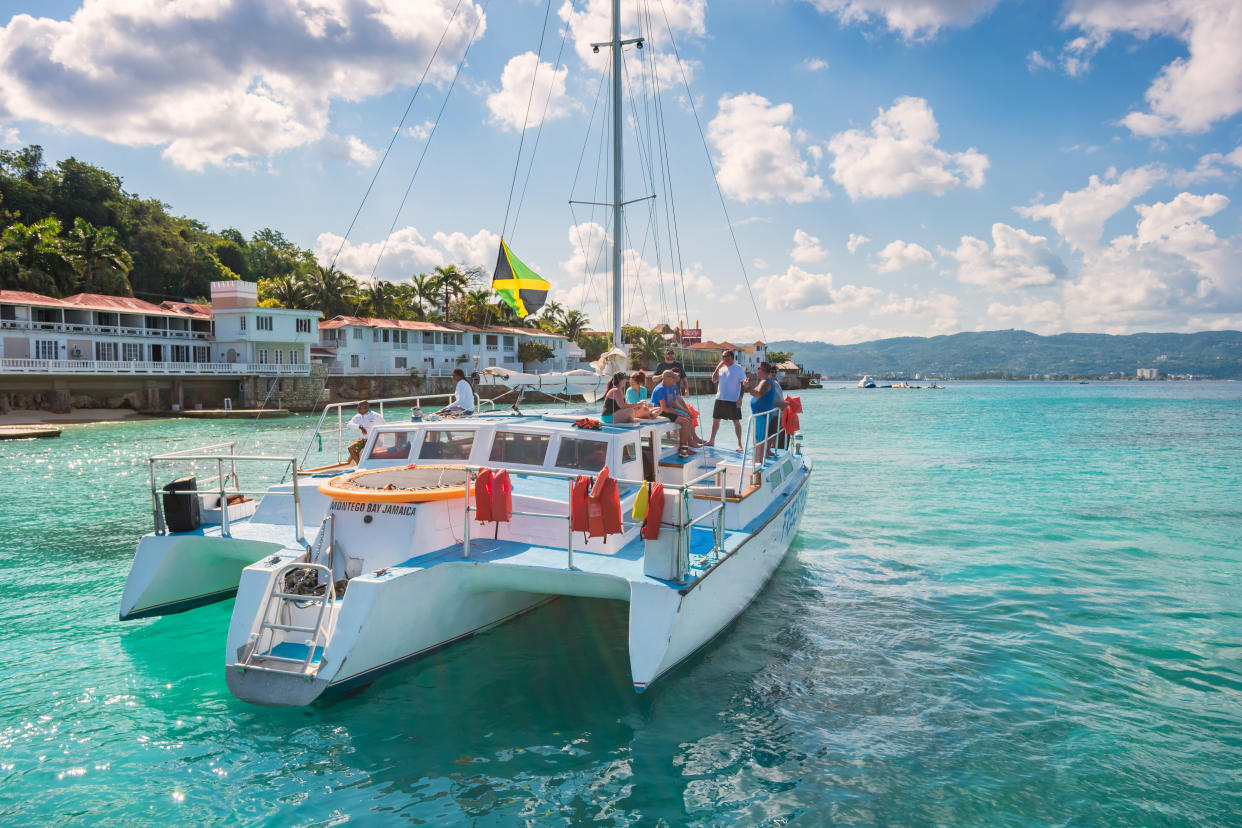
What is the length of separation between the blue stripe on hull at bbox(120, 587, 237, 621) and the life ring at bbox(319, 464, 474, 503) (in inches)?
99.2

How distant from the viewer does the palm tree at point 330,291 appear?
64625mm

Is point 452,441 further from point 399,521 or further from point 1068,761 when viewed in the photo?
point 1068,761

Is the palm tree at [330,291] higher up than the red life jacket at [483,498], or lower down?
higher up

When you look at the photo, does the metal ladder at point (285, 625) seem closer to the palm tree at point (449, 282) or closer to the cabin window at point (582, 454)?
the cabin window at point (582, 454)

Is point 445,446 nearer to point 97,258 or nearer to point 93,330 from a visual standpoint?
point 93,330

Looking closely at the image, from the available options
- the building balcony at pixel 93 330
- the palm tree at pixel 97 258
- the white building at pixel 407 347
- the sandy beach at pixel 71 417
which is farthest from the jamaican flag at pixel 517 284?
the palm tree at pixel 97 258

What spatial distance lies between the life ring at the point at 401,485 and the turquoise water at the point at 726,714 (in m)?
1.79

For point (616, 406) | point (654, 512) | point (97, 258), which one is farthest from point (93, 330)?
point (654, 512)

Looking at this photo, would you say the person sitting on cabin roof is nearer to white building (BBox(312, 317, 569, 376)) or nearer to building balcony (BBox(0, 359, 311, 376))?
building balcony (BBox(0, 359, 311, 376))

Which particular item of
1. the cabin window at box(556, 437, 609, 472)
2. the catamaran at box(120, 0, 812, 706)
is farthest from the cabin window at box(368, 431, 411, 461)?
the cabin window at box(556, 437, 609, 472)

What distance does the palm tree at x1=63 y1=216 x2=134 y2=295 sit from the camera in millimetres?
52953

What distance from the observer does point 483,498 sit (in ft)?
22.9

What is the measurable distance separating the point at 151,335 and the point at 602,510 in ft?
179

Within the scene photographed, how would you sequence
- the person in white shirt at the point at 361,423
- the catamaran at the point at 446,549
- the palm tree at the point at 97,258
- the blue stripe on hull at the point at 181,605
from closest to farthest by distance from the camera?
the catamaran at the point at 446,549
the blue stripe on hull at the point at 181,605
the person in white shirt at the point at 361,423
the palm tree at the point at 97,258
